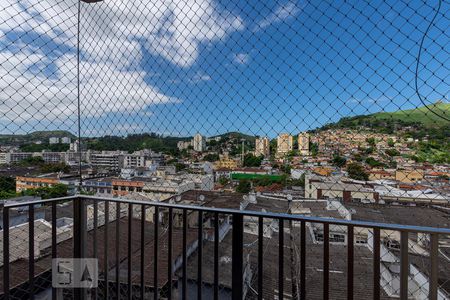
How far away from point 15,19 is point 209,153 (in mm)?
1560

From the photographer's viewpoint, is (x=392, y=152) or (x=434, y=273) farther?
(x=392, y=152)

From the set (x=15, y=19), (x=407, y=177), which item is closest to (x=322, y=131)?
(x=407, y=177)

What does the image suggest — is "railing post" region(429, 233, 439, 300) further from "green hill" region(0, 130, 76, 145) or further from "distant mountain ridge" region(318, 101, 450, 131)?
"green hill" region(0, 130, 76, 145)

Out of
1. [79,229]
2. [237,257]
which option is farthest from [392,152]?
[79,229]

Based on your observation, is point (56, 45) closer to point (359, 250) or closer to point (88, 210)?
point (88, 210)

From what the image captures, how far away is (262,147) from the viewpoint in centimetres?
170

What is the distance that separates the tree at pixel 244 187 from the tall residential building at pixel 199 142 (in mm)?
475

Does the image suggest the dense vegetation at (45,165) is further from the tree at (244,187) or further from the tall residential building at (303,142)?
the tall residential building at (303,142)

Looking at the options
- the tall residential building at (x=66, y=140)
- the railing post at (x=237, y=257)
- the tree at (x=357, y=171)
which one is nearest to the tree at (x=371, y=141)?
the tree at (x=357, y=171)

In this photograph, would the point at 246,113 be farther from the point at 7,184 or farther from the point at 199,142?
the point at 7,184

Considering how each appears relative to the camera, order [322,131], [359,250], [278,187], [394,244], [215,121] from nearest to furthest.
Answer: [394,244] < [359,250] < [322,131] < [215,121] < [278,187]

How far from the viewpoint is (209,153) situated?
1.93 m

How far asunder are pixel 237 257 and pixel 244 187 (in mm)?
1031

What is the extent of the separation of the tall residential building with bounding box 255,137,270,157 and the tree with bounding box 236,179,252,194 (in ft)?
1.59
